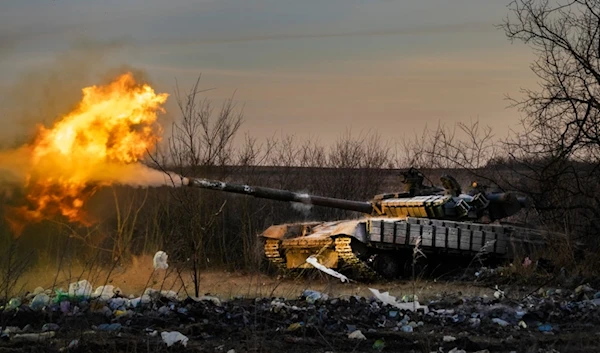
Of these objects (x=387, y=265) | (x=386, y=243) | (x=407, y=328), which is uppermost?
(x=386, y=243)

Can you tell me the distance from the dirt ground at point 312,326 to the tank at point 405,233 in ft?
15.7

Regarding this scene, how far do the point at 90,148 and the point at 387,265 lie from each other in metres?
7.54

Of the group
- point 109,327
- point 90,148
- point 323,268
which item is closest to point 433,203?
point 323,268

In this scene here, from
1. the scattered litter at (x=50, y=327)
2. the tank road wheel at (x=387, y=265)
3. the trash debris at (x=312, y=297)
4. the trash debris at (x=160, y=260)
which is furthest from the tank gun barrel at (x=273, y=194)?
the scattered litter at (x=50, y=327)

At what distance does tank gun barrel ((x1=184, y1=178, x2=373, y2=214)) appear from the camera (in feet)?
48.4

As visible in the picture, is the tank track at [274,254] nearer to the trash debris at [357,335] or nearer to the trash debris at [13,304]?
the trash debris at [13,304]

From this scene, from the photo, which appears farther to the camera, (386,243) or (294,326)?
(386,243)

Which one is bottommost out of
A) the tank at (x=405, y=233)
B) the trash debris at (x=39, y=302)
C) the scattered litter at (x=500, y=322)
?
the trash debris at (x=39, y=302)

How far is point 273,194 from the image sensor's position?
17562mm

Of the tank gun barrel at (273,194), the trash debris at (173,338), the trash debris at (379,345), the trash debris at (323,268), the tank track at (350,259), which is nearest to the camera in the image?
the trash debris at (173,338)

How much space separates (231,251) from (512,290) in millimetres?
8639

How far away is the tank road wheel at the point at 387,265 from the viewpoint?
58.9ft

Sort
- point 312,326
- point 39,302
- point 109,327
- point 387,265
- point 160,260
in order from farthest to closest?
point 387,265, point 160,260, point 39,302, point 109,327, point 312,326

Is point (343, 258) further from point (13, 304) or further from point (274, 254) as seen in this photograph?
point (13, 304)
